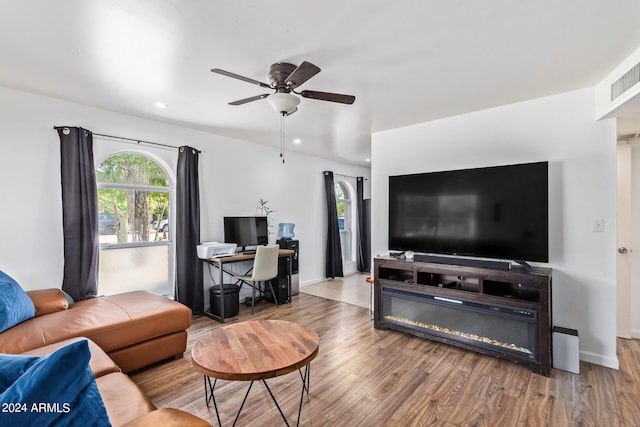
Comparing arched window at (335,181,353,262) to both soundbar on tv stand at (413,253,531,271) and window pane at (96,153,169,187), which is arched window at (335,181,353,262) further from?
window pane at (96,153,169,187)

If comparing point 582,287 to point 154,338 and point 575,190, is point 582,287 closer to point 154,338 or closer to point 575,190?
point 575,190

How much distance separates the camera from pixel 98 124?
3.31 metres

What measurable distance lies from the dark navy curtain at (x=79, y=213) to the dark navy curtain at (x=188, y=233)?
893 mm

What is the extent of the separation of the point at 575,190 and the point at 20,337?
4503mm

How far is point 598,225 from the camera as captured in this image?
2650 millimetres

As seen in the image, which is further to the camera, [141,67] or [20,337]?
[141,67]

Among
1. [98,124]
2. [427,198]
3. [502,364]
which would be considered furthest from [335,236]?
[98,124]

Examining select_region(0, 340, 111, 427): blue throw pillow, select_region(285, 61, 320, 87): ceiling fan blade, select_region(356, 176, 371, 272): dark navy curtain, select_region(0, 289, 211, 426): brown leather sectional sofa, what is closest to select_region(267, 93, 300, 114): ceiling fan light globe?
select_region(285, 61, 320, 87): ceiling fan blade

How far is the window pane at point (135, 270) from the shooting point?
350cm

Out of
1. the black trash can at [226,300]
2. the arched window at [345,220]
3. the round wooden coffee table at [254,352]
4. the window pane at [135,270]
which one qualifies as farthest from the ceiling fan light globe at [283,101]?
the arched window at [345,220]

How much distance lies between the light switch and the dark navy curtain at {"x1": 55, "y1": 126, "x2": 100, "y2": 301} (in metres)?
4.83

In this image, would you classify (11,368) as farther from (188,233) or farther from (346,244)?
(346,244)

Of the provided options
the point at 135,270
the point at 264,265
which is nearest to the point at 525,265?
the point at 264,265

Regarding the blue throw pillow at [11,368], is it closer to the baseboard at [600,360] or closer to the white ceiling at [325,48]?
the white ceiling at [325,48]
